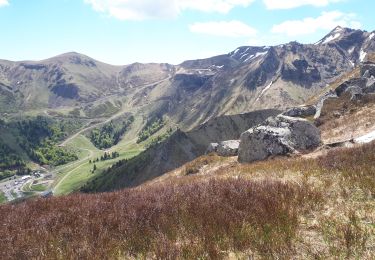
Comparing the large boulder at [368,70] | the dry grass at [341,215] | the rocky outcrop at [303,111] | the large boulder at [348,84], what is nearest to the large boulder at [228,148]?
the rocky outcrop at [303,111]

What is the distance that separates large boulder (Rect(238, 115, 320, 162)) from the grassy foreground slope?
66.9 ft

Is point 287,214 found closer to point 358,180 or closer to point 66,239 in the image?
point 358,180

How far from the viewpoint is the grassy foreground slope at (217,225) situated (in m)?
6.07

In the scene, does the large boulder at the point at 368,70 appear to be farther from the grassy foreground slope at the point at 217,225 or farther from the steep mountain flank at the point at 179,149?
the grassy foreground slope at the point at 217,225

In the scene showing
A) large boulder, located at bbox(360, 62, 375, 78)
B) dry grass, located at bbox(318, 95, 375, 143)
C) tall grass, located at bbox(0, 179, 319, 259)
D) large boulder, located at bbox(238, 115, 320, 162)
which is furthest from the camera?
large boulder, located at bbox(360, 62, 375, 78)

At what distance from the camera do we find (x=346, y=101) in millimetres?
46469

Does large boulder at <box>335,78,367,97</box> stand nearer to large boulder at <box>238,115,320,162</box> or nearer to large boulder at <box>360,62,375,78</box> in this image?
large boulder at <box>360,62,375,78</box>

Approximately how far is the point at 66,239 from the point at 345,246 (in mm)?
5400

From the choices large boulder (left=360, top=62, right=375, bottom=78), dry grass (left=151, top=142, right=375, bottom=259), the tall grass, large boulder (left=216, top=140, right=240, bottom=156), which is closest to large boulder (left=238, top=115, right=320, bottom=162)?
large boulder (left=216, top=140, right=240, bottom=156)

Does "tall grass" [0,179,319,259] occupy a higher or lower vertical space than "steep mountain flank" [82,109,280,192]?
higher

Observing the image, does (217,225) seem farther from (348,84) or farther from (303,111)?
(348,84)

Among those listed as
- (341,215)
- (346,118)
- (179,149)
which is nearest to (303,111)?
(346,118)

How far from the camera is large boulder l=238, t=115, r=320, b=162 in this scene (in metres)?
31.1

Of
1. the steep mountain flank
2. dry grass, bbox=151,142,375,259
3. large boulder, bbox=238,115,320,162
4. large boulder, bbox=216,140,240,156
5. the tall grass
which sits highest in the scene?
the tall grass
